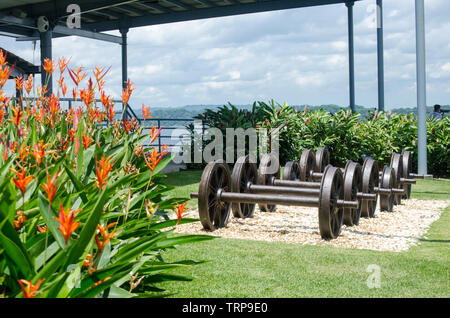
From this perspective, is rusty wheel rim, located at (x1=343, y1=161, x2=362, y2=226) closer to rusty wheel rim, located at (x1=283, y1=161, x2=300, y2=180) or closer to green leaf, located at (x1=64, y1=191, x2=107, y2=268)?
rusty wheel rim, located at (x1=283, y1=161, x2=300, y2=180)

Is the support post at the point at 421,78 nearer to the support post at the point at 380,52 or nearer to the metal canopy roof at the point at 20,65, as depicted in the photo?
the support post at the point at 380,52

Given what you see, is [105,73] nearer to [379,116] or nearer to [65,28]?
[379,116]

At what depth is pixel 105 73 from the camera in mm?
2490

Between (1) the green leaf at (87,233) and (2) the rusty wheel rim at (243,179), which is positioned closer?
(1) the green leaf at (87,233)

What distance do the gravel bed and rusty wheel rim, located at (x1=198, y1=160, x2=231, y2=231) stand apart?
135 mm

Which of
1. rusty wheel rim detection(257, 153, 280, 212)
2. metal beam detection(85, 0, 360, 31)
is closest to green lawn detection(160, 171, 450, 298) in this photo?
rusty wheel rim detection(257, 153, 280, 212)

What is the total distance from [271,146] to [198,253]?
7488 mm

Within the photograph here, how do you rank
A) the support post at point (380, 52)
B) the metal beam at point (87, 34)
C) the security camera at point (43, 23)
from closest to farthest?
the security camera at point (43, 23), the metal beam at point (87, 34), the support post at point (380, 52)

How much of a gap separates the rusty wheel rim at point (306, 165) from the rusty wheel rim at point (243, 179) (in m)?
1.41

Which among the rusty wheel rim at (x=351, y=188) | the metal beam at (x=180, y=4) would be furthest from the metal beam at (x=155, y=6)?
the rusty wheel rim at (x=351, y=188)

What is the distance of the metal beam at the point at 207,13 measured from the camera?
1559 centimetres

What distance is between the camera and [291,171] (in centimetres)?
808

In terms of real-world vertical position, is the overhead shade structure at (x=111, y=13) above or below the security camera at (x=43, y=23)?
above

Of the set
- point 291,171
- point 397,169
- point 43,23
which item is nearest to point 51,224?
point 291,171
